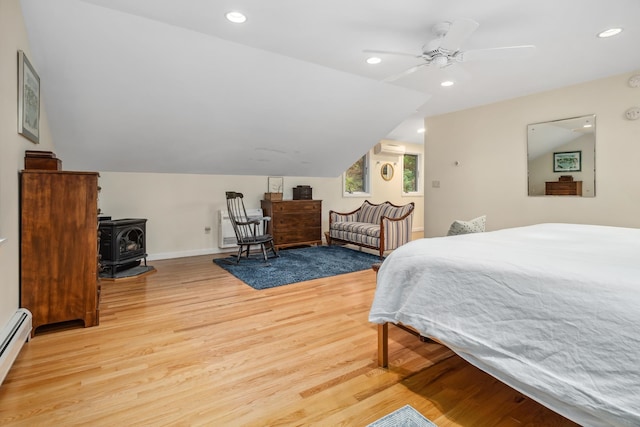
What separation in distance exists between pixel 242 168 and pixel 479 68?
12.1ft

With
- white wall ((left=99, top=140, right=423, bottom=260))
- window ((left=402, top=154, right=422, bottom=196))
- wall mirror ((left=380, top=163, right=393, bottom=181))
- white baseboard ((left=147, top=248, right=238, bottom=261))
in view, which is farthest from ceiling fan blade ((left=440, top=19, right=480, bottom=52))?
window ((left=402, top=154, right=422, bottom=196))

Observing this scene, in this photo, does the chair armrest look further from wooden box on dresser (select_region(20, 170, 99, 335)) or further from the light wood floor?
wooden box on dresser (select_region(20, 170, 99, 335))

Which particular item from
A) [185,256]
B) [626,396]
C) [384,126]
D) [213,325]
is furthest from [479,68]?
[185,256]

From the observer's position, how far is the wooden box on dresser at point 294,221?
18.6 ft

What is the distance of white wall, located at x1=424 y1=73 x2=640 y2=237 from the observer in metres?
3.76

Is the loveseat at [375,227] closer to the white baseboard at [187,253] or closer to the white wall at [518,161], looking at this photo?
the white wall at [518,161]

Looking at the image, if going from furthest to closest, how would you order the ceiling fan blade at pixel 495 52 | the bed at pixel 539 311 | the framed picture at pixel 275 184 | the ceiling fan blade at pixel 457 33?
the framed picture at pixel 275 184, the ceiling fan blade at pixel 495 52, the ceiling fan blade at pixel 457 33, the bed at pixel 539 311

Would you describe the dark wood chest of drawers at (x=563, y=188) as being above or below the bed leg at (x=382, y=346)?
above

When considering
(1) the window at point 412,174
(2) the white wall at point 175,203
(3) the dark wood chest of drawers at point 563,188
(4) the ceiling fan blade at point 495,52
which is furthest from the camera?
(1) the window at point 412,174

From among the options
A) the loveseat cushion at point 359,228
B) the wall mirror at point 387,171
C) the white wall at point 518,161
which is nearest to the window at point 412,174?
the wall mirror at point 387,171

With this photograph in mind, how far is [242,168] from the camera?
550cm

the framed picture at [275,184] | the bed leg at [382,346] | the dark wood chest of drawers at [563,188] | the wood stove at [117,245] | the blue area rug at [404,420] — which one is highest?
the framed picture at [275,184]

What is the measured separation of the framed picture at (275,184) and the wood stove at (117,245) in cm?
235

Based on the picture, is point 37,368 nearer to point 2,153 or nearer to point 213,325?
point 213,325
